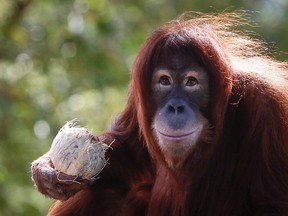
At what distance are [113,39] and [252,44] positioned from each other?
4.66 m

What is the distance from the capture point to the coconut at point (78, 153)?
647 cm

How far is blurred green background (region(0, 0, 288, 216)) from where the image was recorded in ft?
36.4

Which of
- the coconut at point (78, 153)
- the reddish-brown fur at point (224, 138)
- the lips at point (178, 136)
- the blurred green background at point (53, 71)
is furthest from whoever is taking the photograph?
the blurred green background at point (53, 71)

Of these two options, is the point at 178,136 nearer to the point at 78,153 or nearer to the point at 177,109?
the point at 177,109

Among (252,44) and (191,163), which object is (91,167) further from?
(252,44)

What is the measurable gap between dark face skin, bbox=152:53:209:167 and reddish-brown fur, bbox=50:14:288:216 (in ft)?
0.22

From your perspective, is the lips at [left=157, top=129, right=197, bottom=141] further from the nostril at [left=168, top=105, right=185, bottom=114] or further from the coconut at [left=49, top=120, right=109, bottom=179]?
the coconut at [left=49, top=120, right=109, bottom=179]

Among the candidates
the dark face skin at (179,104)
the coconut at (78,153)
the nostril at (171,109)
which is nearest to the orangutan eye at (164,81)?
the dark face skin at (179,104)

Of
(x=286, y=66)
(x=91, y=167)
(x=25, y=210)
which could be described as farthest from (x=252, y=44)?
(x=25, y=210)

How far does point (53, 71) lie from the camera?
12031 mm

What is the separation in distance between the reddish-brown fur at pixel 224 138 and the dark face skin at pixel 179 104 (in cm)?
7

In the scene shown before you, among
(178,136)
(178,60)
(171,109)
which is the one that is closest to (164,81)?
(178,60)

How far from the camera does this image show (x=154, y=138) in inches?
259

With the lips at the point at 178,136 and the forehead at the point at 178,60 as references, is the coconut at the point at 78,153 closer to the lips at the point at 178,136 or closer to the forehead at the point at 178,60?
the lips at the point at 178,136
